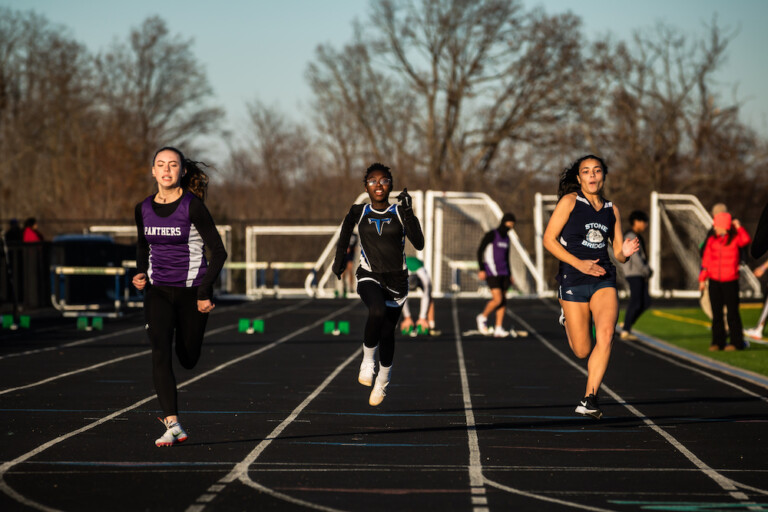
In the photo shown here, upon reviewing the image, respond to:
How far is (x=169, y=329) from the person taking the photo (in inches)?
321

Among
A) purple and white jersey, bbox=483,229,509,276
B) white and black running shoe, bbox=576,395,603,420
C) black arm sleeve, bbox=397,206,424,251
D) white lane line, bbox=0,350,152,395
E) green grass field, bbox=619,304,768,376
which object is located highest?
black arm sleeve, bbox=397,206,424,251

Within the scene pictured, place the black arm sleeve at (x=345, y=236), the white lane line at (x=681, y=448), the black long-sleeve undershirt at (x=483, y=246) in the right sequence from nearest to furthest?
1. the white lane line at (x=681, y=448)
2. the black arm sleeve at (x=345, y=236)
3. the black long-sleeve undershirt at (x=483, y=246)

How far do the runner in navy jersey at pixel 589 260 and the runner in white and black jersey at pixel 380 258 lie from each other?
119 cm

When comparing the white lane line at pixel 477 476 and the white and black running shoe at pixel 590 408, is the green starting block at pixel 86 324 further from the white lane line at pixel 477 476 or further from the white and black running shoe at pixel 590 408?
the white and black running shoe at pixel 590 408

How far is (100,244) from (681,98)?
75.0ft

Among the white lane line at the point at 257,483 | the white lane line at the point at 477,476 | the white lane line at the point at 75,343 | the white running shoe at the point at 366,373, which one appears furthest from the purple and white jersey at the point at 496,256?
the white running shoe at the point at 366,373

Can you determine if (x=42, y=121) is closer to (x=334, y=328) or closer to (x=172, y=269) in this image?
(x=334, y=328)

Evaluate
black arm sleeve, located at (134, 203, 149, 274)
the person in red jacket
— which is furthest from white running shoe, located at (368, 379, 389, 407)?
the person in red jacket

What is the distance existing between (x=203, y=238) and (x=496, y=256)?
12.2 m

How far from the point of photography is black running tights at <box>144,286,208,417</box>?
809 cm

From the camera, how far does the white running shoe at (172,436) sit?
8094 mm

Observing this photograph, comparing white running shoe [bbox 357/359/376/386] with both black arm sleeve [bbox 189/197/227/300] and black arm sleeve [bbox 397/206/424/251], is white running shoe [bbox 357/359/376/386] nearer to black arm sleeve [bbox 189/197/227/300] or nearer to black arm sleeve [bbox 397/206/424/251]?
black arm sleeve [bbox 397/206/424/251]

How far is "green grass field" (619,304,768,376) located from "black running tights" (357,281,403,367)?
20.3 ft

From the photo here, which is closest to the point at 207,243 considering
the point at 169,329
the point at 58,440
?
the point at 169,329
